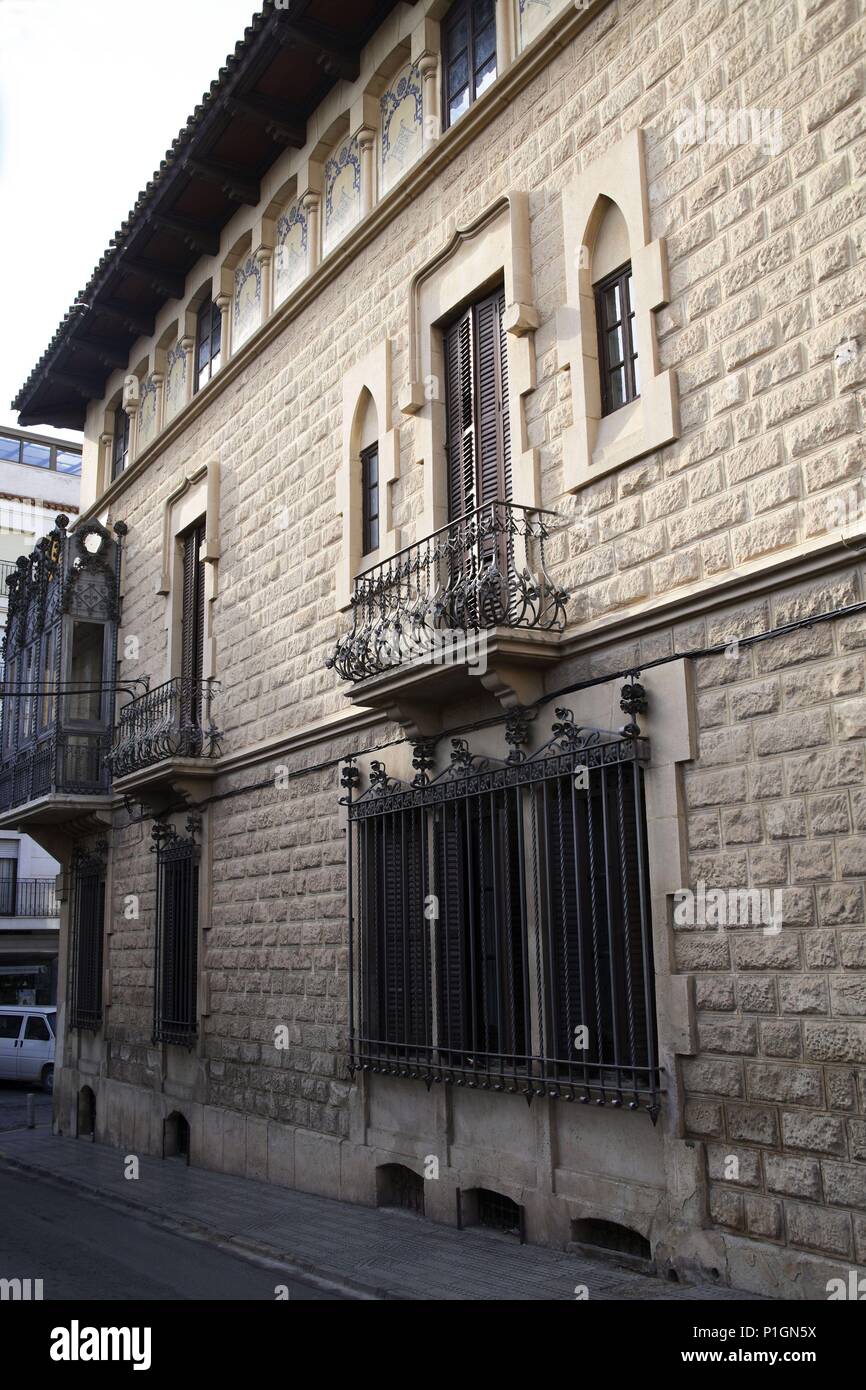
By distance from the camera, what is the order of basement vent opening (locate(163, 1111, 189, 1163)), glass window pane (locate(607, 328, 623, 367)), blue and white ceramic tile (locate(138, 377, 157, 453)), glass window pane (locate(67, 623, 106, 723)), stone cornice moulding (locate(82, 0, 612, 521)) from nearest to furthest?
glass window pane (locate(607, 328, 623, 367)) → stone cornice moulding (locate(82, 0, 612, 521)) → basement vent opening (locate(163, 1111, 189, 1163)) → blue and white ceramic tile (locate(138, 377, 157, 453)) → glass window pane (locate(67, 623, 106, 723))

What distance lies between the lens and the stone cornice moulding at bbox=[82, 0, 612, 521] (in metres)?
9.91

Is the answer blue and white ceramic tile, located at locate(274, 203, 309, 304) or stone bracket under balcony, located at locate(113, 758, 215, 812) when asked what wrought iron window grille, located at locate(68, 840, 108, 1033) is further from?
blue and white ceramic tile, located at locate(274, 203, 309, 304)

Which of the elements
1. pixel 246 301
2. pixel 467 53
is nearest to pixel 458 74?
pixel 467 53

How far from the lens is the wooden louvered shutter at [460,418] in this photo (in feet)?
35.9

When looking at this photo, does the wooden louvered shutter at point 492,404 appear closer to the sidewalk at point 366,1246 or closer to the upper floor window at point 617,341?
the upper floor window at point 617,341

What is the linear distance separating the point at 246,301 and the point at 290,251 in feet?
4.04

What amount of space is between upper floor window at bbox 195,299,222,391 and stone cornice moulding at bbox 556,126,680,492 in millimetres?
7815

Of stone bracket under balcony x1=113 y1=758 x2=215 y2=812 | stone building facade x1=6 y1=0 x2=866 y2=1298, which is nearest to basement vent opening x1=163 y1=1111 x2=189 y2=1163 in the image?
stone building facade x1=6 y1=0 x2=866 y2=1298

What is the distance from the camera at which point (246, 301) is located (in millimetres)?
15625

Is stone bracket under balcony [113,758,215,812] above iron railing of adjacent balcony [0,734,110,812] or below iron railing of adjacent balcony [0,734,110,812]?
below

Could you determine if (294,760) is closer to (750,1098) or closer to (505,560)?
(505,560)

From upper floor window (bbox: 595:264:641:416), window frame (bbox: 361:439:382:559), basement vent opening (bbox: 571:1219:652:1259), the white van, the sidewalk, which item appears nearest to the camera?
the sidewalk

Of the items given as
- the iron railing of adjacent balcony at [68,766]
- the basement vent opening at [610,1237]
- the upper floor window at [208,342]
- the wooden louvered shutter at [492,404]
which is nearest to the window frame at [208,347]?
the upper floor window at [208,342]
